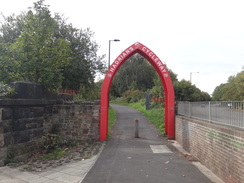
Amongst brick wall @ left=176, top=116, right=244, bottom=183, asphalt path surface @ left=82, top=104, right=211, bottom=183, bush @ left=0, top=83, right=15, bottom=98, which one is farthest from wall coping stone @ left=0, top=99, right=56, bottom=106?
brick wall @ left=176, top=116, right=244, bottom=183

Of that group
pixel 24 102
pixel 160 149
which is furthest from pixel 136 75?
pixel 24 102

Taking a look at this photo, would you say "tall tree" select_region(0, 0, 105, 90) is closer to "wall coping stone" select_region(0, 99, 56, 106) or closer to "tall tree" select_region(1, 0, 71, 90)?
"tall tree" select_region(1, 0, 71, 90)

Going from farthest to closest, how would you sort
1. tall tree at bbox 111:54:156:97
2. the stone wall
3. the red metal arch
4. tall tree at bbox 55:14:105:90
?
1. tall tree at bbox 111:54:156:97
2. tall tree at bbox 55:14:105:90
3. the red metal arch
4. the stone wall

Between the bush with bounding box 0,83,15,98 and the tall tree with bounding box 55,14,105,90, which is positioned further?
the tall tree with bounding box 55,14,105,90

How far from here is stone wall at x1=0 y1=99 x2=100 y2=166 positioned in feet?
21.4

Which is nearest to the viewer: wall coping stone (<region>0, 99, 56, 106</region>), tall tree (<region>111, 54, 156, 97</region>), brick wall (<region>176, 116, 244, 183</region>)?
brick wall (<region>176, 116, 244, 183</region>)

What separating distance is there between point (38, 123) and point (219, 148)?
5.96 m

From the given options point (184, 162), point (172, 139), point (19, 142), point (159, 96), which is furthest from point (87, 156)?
point (159, 96)

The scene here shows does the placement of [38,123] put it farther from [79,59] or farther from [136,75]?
[136,75]

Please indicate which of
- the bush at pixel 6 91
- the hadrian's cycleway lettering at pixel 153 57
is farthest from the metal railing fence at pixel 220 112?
the bush at pixel 6 91

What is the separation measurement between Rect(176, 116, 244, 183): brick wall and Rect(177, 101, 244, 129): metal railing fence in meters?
0.21

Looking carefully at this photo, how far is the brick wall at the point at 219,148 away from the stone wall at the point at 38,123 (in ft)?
13.9

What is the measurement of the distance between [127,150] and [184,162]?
2.30m

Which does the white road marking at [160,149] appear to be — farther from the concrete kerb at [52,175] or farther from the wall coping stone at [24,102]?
the wall coping stone at [24,102]
